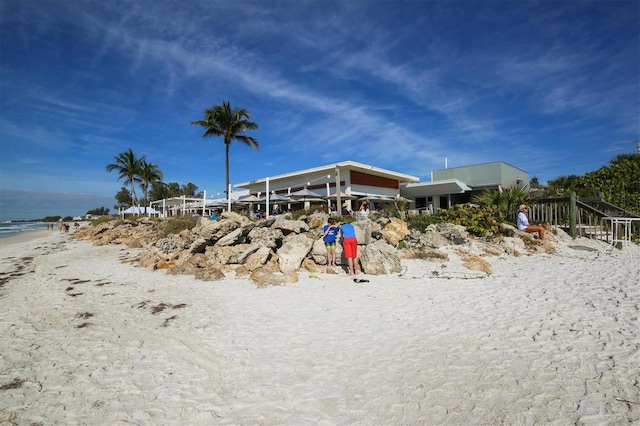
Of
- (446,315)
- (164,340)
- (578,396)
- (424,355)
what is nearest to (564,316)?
(446,315)

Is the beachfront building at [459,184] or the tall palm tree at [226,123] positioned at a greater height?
the tall palm tree at [226,123]

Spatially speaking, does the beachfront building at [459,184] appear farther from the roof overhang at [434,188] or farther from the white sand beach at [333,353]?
the white sand beach at [333,353]

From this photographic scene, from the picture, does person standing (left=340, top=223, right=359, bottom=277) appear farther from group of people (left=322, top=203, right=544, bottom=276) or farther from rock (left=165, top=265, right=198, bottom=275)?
rock (left=165, top=265, right=198, bottom=275)

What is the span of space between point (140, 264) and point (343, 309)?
27.0 ft

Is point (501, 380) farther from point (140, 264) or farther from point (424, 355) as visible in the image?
point (140, 264)

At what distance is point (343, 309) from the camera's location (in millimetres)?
5777

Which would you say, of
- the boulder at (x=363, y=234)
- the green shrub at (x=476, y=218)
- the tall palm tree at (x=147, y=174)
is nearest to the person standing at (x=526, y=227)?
the green shrub at (x=476, y=218)

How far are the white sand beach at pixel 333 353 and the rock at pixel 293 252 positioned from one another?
118 centimetres

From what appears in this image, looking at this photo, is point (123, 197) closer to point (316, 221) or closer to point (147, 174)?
point (147, 174)

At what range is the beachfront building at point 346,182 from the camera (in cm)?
2306

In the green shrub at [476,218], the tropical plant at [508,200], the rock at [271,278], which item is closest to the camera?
the rock at [271,278]

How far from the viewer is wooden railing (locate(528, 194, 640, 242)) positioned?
11234 mm

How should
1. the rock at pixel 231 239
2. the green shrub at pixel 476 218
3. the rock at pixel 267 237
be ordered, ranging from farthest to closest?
the green shrub at pixel 476 218 < the rock at pixel 231 239 < the rock at pixel 267 237

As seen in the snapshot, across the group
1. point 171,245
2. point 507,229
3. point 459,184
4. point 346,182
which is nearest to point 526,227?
point 507,229
